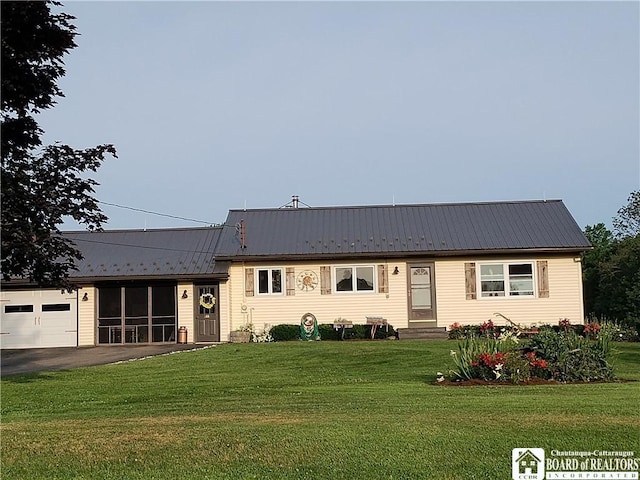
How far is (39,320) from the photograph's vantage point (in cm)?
2698

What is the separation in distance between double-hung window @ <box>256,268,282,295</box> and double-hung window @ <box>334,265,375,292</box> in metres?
1.98

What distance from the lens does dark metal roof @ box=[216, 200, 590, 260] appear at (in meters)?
26.3

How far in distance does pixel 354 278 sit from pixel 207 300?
16.6 ft

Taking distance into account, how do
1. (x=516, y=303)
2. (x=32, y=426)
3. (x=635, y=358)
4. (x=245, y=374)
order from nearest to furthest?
(x=32, y=426), (x=245, y=374), (x=635, y=358), (x=516, y=303)

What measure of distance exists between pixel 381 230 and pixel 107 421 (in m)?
18.9

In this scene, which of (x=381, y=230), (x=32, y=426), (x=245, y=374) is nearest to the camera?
(x=32, y=426)

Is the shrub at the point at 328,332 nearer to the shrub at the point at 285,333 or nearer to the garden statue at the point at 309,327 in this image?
the garden statue at the point at 309,327

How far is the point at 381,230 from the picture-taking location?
91.4ft

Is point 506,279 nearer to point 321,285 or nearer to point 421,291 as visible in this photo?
point 421,291

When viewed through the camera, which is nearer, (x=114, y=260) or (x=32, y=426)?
(x=32, y=426)

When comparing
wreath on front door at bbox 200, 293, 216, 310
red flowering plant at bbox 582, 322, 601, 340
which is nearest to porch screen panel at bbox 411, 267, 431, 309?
wreath on front door at bbox 200, 293, 216, 310

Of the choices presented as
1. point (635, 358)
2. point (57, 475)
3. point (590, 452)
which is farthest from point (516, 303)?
point (57, 475)

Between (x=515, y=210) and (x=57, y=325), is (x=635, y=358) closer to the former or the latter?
(x=515, y=210)

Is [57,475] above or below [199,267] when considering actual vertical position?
below
